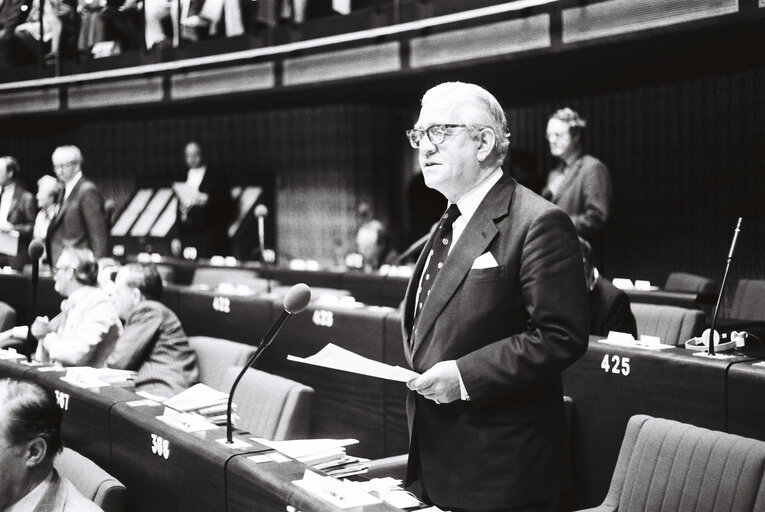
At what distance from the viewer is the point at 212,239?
10.2 m

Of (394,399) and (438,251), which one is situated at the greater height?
(438,251)

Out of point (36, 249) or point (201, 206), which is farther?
point (201, 206)

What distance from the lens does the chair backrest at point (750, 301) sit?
5.18 m

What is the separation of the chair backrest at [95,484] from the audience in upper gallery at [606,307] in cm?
226

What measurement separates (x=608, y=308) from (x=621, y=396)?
0.66 metres

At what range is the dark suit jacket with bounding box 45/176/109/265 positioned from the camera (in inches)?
233

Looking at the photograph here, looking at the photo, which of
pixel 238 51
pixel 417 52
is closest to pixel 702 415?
pixel 417 52

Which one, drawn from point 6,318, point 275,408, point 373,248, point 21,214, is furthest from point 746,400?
point 21,214

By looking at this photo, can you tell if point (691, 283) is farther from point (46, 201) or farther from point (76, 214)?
point (46, 201)

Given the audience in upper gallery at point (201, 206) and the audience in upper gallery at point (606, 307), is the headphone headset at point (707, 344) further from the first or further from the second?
the audience in upper gallery at point (201, 206)

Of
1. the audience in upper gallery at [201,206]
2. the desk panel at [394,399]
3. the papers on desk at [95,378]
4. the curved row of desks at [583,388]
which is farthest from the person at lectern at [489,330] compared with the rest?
the audience in upper gallery at [201,206]

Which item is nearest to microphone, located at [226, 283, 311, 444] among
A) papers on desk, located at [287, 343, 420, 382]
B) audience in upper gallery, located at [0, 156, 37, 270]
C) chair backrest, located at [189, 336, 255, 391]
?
papers on desk, located at [287, 343, 420, 382]

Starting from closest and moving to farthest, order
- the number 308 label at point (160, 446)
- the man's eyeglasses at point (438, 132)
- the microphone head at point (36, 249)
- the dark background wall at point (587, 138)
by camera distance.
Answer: the man's eyeglasses at point (438, 132) < the number 308 label at point (160, 446) < the microphone head at point (36, 249) < the dark background wall at point (587, 138)

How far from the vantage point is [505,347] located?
185 cm
